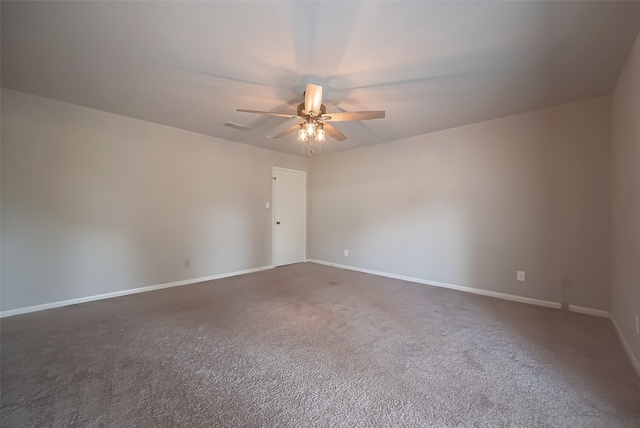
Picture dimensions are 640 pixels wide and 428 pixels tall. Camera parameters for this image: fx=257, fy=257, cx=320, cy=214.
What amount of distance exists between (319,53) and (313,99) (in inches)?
14.9

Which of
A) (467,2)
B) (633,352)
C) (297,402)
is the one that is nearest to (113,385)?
(297,402)

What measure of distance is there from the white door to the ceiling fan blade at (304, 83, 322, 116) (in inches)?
117

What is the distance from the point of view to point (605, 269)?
288 centimetres

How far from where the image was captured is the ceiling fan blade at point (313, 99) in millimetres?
2285

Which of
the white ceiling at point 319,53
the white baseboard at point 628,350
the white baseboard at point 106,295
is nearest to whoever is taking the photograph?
the white ceiling at point 319,53

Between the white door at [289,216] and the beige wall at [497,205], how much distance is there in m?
1.23

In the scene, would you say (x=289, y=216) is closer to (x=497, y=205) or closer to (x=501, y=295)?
(x=497, y=205)

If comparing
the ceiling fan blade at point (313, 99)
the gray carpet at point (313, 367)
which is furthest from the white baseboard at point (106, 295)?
the ceiling fan blade at point (313, 99)

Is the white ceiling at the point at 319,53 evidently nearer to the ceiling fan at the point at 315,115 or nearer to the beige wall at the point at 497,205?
the ceiling fan at the point at 315,115

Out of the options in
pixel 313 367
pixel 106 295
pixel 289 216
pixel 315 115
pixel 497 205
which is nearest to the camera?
pixel 313 367

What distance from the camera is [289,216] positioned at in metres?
5.70

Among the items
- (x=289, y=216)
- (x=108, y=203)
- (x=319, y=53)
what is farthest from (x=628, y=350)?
(x=108, y=203)

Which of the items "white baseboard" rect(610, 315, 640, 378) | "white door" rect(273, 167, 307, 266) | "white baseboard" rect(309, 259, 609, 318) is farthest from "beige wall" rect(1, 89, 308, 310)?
"white baseboard" rect(610, 315, 640, 378)

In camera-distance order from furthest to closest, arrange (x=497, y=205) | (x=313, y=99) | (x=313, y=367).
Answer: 1. (x=497, y=205)
2. (x=313, y=99)
3. (x=313, y=367)
